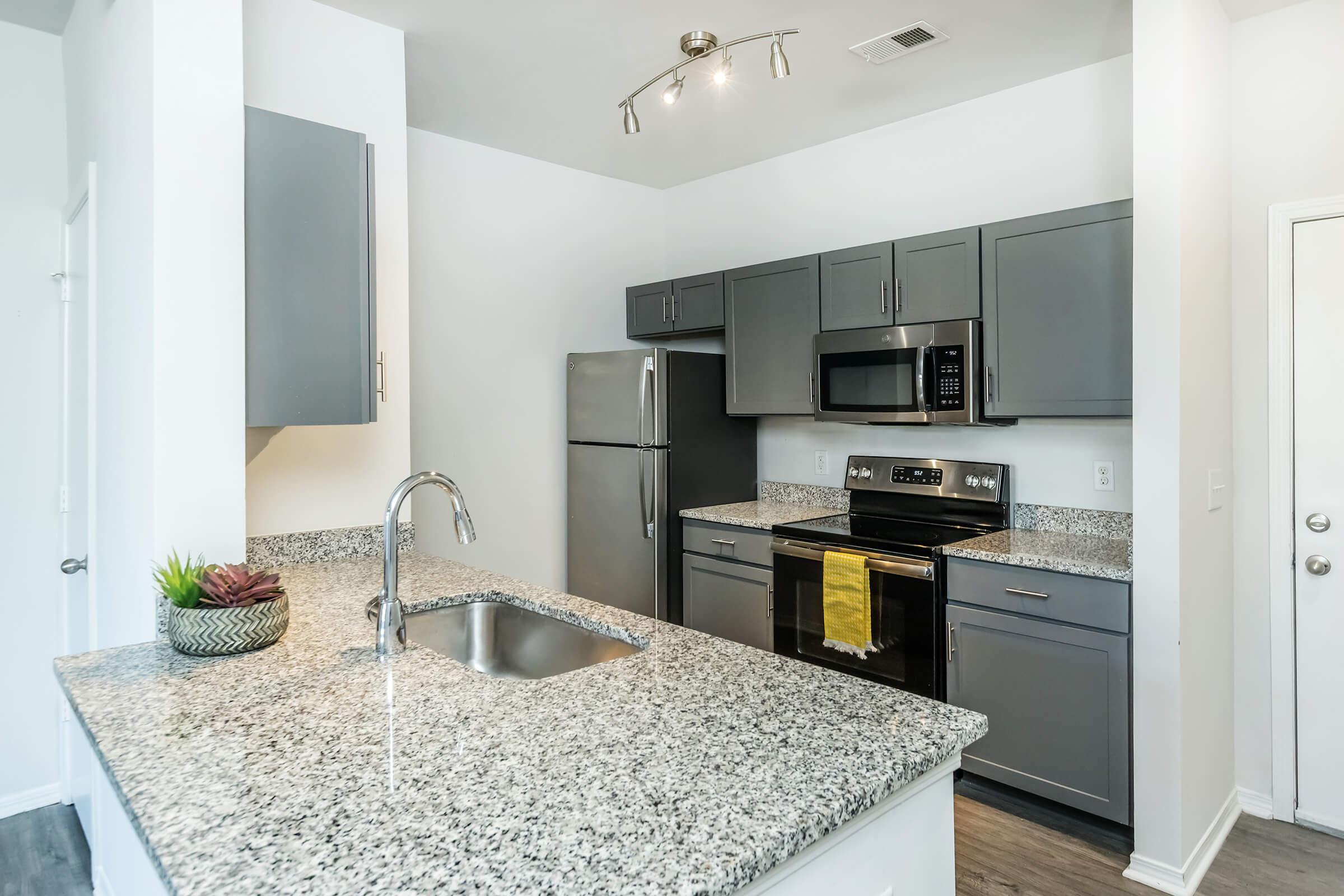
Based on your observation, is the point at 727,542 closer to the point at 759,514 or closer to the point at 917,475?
the point at 759,514

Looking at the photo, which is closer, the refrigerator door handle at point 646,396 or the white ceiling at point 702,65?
the white ceiling at point 702,65

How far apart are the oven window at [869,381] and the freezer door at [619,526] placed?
833 millimetres

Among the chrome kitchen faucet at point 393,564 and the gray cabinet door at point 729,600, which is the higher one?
the chrome kitchen faucet at point 393,564

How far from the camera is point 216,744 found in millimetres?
1104

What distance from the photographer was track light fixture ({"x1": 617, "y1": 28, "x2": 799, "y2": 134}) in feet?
6.75

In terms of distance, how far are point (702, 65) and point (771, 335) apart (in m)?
1.17

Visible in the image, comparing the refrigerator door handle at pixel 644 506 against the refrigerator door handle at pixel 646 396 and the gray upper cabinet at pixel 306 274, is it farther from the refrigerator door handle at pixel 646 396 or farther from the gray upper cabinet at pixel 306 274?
the gray upper cabinet at pixel 306 274

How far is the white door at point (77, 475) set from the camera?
2371mm

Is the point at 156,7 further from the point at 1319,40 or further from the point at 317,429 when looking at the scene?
the point at 1319,40

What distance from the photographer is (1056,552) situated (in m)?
2.57

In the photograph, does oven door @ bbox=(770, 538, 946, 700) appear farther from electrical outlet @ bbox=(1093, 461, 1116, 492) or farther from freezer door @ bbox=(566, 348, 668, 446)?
freezer door @ bbox=(566, 348, 668, 446)

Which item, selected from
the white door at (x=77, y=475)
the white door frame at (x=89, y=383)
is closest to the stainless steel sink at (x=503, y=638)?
the white door frame at (x=89, y=383)

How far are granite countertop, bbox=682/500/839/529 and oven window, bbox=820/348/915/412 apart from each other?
1.76ft

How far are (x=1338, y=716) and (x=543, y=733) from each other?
271cm
